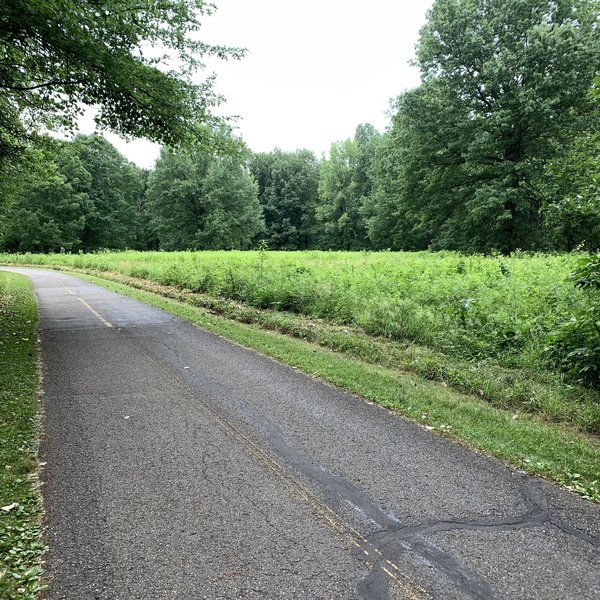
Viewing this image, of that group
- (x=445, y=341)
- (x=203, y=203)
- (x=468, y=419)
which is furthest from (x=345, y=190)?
(x=468, y=419)

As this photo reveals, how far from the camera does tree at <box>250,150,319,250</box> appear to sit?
65.2 meters

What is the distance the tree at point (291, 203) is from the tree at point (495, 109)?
36.5 metres

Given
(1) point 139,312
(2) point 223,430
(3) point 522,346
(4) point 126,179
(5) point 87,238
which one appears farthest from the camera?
(4) point 126,179

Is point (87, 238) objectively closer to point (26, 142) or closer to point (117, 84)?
point (26, 142)

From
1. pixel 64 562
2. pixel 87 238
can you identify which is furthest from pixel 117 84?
pixel 87 238

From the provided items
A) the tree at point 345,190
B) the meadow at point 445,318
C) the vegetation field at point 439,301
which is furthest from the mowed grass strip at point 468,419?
the tree at point 345,190

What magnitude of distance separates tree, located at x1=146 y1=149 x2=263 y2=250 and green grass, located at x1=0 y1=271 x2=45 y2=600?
4865 centimetres

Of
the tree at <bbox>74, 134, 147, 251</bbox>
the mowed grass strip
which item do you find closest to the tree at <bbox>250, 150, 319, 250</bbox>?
the tree at <bbox>74, 134, 147, 251</bbox>

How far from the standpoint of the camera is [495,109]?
25.7 meters

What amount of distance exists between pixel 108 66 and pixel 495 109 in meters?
23.8

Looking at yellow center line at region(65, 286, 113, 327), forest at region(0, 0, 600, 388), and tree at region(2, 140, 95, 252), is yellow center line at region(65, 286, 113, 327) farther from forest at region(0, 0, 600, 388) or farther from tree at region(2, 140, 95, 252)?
tree at region(2, 140, 95, 252)

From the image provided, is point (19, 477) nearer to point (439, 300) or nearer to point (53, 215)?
point (439, 300)

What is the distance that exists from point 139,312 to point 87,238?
56200mm

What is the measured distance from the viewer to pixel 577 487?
3.73 metres
